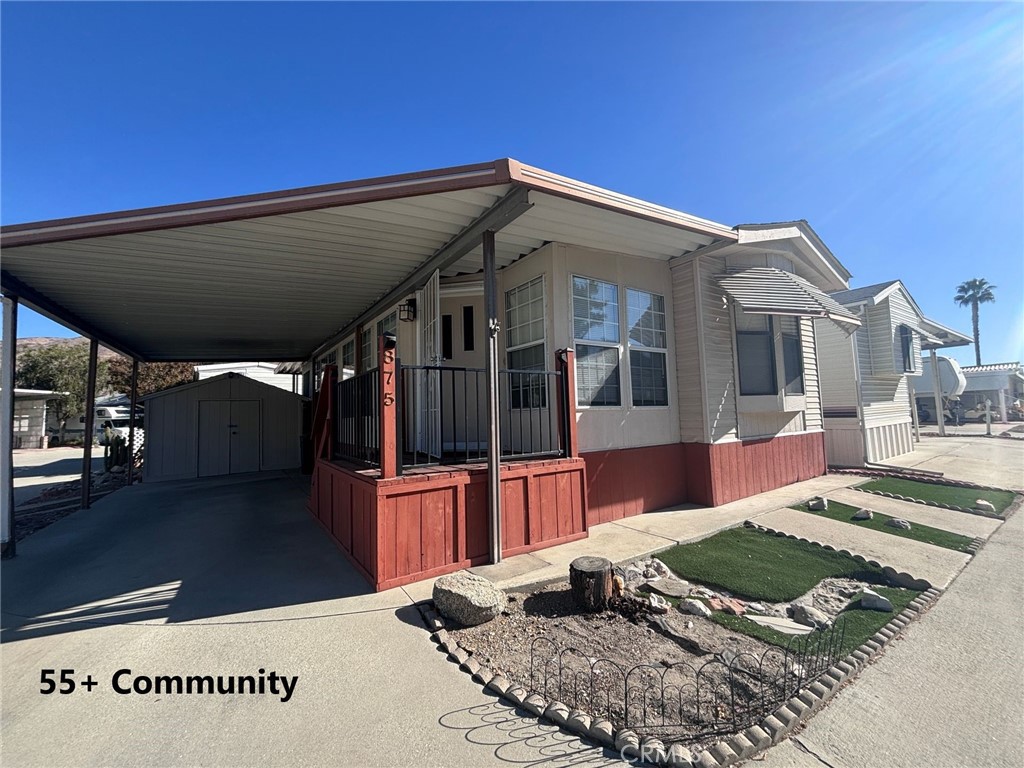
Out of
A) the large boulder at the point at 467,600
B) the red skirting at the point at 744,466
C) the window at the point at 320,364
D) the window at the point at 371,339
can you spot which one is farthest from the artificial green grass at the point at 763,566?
the window at the point at 320,364

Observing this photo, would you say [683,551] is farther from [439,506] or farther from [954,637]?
[439,506]

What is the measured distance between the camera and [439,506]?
4.09 m

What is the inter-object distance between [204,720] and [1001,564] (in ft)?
22.2

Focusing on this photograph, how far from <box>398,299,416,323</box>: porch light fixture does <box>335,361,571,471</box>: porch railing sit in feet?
2.78

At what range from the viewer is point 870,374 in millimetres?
10336

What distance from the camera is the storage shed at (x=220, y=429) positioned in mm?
11164

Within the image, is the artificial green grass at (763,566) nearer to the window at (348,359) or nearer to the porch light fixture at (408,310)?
the porch light fixture at (408,310)

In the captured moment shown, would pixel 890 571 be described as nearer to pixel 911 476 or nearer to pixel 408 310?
pixel 911 476

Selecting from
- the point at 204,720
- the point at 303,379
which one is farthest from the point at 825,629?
the point at 303,379

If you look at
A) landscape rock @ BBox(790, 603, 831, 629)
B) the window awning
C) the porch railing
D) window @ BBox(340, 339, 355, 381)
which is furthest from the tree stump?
window @ BBox(340, 339, 355, 381)

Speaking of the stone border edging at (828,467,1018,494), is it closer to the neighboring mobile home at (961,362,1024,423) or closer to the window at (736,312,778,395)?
the window at (736,312,778,395)

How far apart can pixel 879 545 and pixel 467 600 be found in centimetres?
460

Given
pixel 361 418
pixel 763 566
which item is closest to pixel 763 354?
pixel 763 566

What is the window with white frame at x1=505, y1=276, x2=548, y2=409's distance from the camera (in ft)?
18.7
